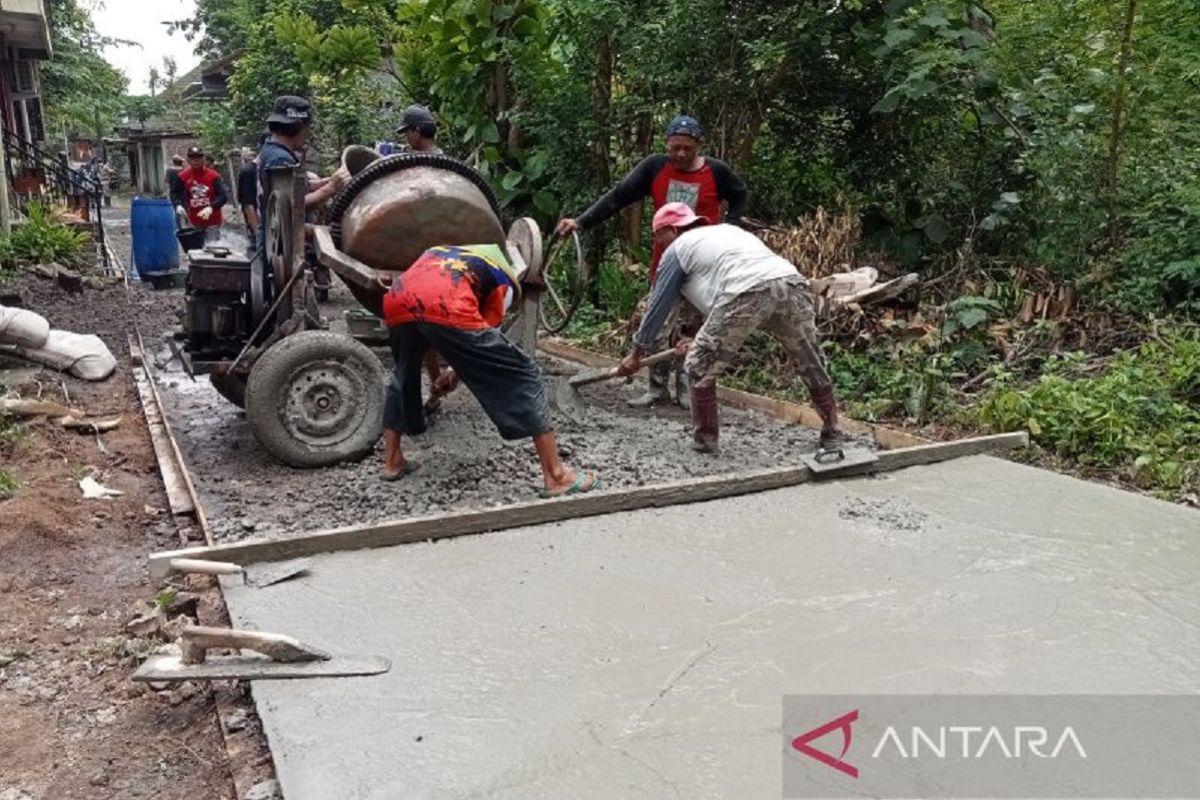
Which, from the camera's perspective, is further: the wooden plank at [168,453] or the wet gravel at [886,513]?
the wooden plank at [168,453]


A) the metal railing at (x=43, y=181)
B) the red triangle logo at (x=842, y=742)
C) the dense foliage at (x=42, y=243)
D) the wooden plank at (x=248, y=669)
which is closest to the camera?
the red triangle logo at (x=842, y=742)

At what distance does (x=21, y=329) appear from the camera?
677cm

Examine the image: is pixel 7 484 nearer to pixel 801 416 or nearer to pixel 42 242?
pixel 801 416

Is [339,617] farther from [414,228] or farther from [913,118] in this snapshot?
[913,118]

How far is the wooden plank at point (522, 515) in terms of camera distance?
138 inches

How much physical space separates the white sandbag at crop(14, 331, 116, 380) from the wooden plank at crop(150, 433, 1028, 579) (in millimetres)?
4275

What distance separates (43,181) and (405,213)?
45.9ft

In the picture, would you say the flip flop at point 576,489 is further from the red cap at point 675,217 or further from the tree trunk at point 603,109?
the tree trunk at point 603,109

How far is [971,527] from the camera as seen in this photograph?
13.1 ft

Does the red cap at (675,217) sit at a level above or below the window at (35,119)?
below

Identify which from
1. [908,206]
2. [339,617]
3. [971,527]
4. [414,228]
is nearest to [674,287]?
[414,228]

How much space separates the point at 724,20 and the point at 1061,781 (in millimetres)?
6527

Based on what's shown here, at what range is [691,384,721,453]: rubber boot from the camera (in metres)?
5.00

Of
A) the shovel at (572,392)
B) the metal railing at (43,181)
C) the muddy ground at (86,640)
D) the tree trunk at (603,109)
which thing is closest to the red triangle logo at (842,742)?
the muddy ground at (86,640)
